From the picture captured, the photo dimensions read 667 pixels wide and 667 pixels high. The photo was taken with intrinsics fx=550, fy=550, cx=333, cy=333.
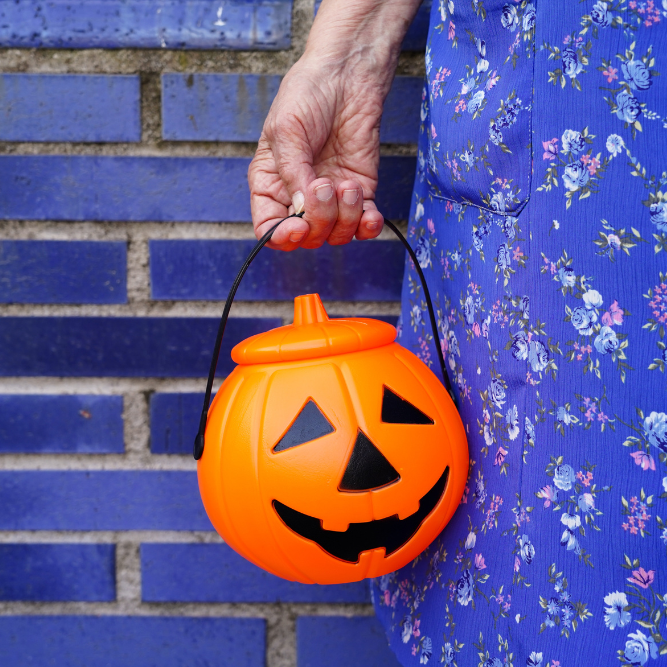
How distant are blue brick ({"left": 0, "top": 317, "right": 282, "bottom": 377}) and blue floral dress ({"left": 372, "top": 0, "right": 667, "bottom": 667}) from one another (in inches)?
19.6

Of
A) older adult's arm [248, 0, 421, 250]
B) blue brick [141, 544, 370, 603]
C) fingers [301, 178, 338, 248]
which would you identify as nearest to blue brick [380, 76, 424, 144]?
older adult's arm [248, 0, 421, 250]

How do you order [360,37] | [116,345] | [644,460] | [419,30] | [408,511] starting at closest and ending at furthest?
[644,460] < [408,511] < [360,37] < [419,30] < [116,345]

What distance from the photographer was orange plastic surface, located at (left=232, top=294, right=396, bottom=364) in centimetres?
63

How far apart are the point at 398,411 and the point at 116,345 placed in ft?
2.08

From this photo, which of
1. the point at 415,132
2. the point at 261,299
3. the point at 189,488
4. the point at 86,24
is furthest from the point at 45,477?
the point at 415,132

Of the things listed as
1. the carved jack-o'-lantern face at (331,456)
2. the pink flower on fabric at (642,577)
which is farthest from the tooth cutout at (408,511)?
the pink flower on fabric at (642,577)

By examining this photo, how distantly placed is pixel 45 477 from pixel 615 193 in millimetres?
1065

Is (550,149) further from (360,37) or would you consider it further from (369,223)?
(360,37)

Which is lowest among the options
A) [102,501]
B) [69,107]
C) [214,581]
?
[214,581]

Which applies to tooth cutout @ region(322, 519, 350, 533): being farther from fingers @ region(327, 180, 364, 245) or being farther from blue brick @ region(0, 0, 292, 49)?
blue brick @ region(0, 0, 292, 49)

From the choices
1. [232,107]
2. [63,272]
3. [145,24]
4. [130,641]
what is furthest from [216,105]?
[130,641]

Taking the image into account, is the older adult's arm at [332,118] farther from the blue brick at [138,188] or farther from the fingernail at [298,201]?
the blue brick at [138,188]

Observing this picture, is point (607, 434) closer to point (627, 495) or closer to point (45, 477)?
point (627, 495)

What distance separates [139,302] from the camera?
3.35 feet
